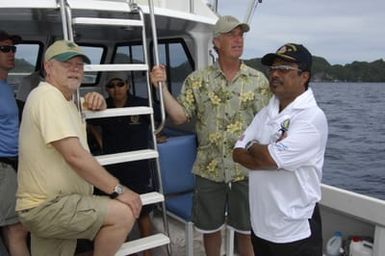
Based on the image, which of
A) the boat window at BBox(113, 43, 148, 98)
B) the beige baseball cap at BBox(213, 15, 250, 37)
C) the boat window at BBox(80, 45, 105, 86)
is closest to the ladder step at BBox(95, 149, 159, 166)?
the beige baseball cap at BBox(213, 15, 250, 37)

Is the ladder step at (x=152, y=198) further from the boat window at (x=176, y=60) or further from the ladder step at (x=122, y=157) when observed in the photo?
the boat window at (x=176, y=60)

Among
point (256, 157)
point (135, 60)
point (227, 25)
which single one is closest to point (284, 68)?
point (256, 157)

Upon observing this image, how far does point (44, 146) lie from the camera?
2037 millimetres

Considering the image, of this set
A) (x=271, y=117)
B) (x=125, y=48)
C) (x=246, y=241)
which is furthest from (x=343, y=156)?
(x=271, y=117)

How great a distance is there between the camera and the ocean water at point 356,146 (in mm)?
8086

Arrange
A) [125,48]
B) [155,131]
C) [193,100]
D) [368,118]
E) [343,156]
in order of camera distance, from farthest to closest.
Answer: [368,118] < [343,156] < [125,48] < [193,100] < [155,131]

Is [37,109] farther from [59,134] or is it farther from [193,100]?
[193,100]

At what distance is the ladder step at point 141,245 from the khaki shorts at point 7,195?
2.34 feet

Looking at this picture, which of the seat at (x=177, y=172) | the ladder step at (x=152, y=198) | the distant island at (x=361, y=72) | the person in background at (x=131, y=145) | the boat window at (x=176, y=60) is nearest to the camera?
the ladder step at (x=152, y=198)

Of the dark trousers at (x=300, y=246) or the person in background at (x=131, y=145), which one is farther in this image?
the person in background at (x=131, y=145)

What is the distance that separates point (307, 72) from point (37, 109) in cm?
126

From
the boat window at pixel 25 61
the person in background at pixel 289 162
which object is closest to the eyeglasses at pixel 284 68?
the person in background at pixel 289 162

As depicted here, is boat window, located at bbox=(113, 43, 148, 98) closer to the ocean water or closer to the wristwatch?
the ocean water

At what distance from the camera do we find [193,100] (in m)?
2.89
